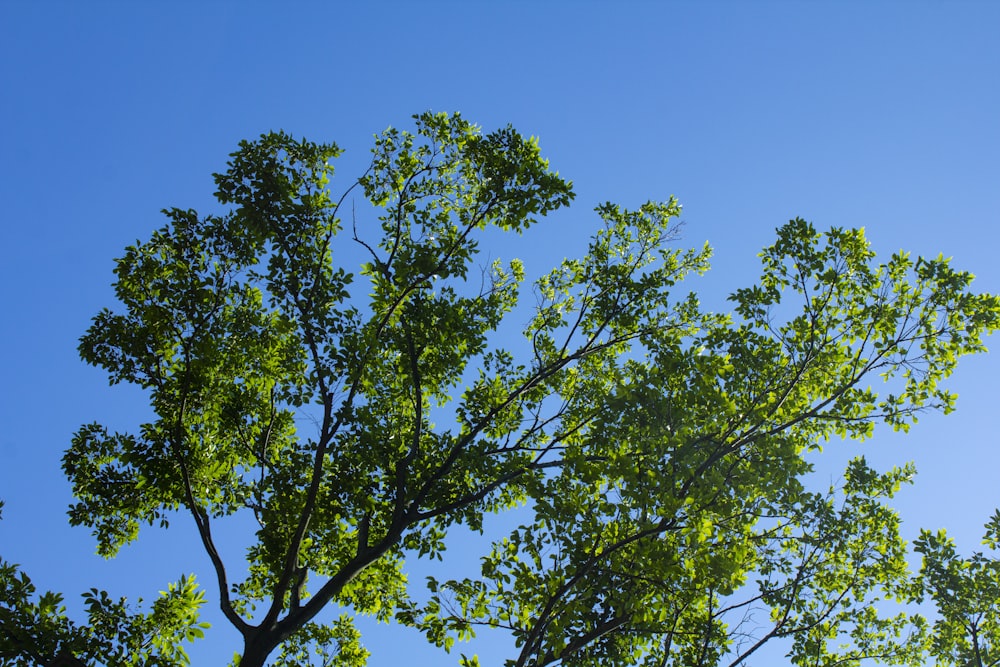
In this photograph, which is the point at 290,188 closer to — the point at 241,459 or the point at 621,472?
the point at 241,459

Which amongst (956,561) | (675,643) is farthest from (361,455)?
(956,561)

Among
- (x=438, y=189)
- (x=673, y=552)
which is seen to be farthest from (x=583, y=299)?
(x=673, y=552)

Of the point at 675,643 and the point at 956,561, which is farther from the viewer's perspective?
the point at 956,561

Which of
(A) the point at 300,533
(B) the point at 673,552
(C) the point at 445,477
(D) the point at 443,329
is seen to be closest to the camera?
(B) the point at 673,552

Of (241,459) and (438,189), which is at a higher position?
(438,189)

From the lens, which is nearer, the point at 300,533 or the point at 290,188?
the point at 300,533

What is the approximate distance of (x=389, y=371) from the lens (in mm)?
13875

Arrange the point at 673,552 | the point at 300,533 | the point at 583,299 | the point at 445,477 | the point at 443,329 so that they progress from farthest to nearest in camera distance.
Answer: the point at 583,299 < the point at 445,477 < the point at 443,329 < the point at 300,533 < the point at 673,552

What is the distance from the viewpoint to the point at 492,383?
14.4m

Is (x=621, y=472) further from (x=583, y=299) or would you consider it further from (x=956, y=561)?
(x=956, y=561)

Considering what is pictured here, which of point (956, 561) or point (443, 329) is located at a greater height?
point (443, 329)

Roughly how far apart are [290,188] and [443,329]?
12.1 ft

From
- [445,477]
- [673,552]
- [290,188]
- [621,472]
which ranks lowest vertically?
[673,552]

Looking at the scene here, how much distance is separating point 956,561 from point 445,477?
32.8 feet
